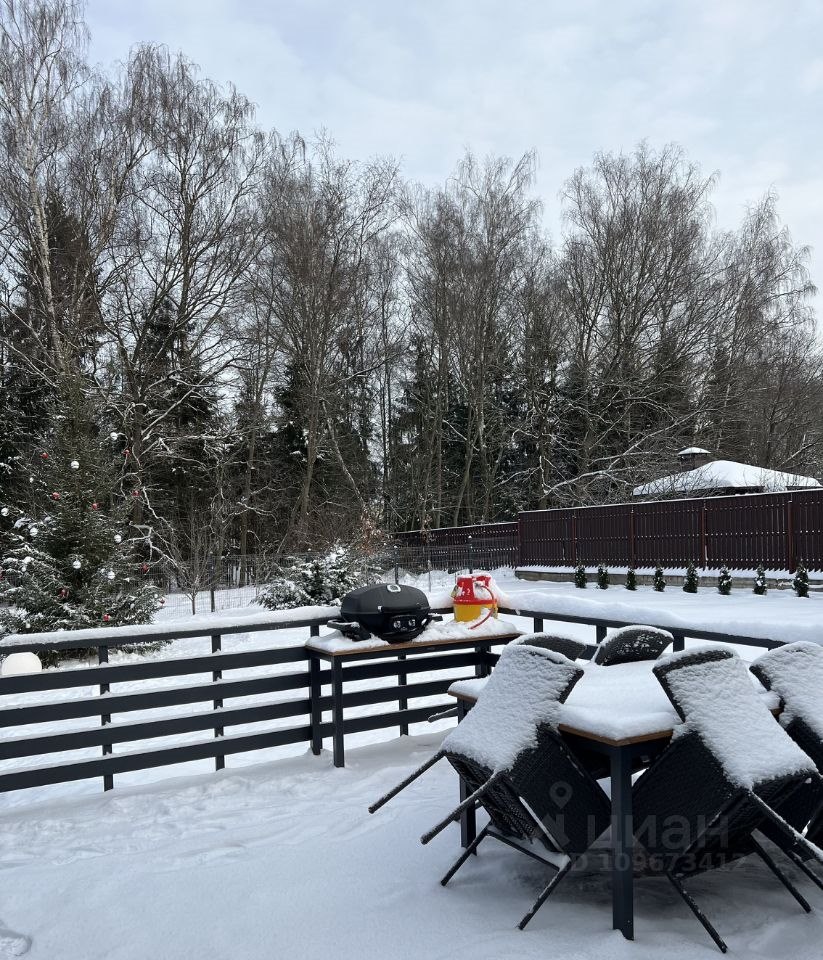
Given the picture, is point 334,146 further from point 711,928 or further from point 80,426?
point 711,928

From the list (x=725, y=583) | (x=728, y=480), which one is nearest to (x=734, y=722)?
(x=725, y=583)

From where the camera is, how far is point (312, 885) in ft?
9.52

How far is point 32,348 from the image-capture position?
16.7 metres

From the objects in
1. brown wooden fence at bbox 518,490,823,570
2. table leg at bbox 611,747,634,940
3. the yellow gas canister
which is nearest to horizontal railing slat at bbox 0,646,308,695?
the yellow gas canister

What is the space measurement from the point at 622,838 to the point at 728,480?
18.7m

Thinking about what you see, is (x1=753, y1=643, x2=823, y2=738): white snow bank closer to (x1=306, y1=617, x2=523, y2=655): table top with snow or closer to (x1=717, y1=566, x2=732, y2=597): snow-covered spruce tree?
(x1=306, y1=617, x2=523, y2=655): table top with snow

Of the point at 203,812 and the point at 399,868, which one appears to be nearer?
the point at 399,868

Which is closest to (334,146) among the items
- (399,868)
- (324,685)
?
(324,685)

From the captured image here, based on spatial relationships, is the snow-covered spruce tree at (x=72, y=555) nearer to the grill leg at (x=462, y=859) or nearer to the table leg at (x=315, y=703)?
the table leg at (x=315, y=703)

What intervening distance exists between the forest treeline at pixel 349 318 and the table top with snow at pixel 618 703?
1443 centimetres

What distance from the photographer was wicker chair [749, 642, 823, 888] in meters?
2.49

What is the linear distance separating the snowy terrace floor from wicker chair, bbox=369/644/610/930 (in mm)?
248

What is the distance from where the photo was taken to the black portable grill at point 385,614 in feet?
13.9

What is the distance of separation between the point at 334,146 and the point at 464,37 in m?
15.8
